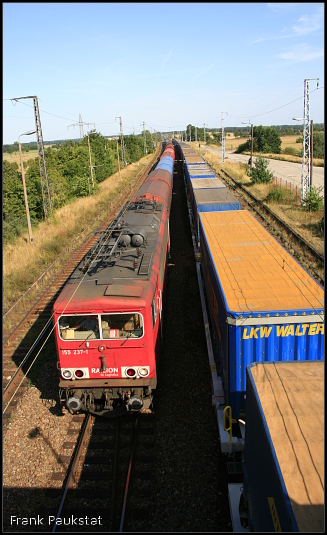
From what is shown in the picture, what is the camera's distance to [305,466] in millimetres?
3838

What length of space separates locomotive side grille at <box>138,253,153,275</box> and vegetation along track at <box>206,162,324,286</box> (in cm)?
745

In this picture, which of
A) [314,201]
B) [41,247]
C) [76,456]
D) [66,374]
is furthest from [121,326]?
[314,201]

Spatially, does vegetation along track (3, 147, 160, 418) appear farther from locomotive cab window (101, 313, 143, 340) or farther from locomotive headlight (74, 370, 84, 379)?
locomotive cab window (101, 313, 143, 340)

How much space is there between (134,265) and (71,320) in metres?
1.78

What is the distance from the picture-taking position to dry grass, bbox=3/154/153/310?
1625 centimetres

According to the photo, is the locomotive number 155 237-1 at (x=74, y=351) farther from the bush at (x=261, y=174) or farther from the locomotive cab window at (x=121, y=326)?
the bush at (x=261, y=174)

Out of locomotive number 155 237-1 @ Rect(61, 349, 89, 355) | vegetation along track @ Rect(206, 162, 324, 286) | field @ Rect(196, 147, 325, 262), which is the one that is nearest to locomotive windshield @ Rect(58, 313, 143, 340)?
locomotive number 155 237-1 @ Rect(61, 349, 89, 355)

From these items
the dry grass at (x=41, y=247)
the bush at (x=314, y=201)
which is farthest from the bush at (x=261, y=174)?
the dry grass at (x=41, y=247)

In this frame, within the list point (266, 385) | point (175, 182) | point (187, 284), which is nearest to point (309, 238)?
point (187, 284)

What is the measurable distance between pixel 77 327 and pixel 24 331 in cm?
564

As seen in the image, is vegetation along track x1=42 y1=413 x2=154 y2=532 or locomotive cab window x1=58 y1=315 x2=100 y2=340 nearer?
vegetation along track x1=42 y1=413 x2=154 y2=532

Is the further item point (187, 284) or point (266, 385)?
point (187, 284)

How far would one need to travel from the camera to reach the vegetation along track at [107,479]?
6258 millimetres

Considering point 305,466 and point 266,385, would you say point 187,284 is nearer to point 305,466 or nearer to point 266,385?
point 266,385
